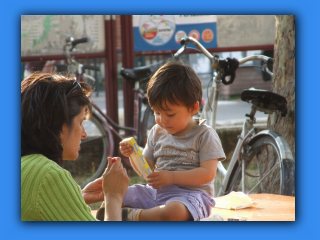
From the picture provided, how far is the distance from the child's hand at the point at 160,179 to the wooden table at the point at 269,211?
344 mm

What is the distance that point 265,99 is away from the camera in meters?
2.14

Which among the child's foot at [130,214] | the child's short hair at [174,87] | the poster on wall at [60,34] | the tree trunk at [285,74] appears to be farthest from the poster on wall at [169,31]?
the child's foot at [130,214]

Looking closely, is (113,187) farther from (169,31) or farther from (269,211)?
(169,31)

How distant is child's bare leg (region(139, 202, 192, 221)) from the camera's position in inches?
63.8

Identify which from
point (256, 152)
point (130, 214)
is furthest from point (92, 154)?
point (130, 214)

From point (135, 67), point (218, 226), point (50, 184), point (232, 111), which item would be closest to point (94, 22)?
point (135, 67)

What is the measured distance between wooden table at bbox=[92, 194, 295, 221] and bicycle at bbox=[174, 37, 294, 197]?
0.05 metres

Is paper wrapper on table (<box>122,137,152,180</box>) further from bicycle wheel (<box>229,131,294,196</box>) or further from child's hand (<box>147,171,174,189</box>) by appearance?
bicycle wheel (<box>229,131,294,196</box>)

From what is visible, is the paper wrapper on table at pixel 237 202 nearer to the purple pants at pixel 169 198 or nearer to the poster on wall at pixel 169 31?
the purple pants at pixel 169 198

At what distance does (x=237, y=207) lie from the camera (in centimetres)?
198

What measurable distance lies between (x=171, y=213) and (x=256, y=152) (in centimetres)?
79

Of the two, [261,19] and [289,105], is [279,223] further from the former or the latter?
[261,19]

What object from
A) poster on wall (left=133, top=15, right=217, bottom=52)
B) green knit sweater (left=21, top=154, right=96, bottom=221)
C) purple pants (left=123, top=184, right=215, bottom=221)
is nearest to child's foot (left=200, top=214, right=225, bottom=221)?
purple pants (left=123, top=184, right=215, bottom=221)
